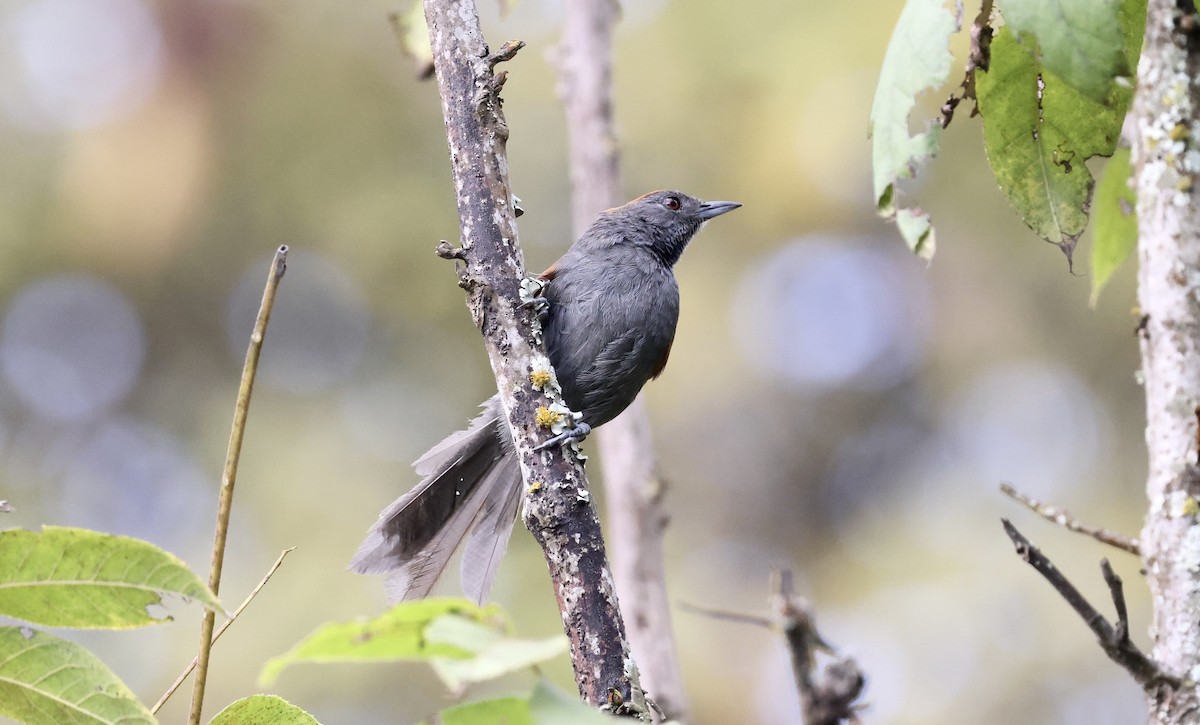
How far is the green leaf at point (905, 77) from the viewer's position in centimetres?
163

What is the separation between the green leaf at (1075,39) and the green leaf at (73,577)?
1.38 metres

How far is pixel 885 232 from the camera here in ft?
33.3

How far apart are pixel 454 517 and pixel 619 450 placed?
128 cm

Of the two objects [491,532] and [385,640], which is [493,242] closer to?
[385,640]

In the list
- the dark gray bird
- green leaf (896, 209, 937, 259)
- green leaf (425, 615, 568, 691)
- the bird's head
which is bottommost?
green leaf (425, 615, 568, 691)

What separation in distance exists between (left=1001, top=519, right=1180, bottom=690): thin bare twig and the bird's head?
3.02 metres

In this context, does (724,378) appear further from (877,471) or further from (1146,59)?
(1146,59)

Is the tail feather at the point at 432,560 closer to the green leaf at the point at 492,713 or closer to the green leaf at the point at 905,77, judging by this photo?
the green leaf at the point at 905,77

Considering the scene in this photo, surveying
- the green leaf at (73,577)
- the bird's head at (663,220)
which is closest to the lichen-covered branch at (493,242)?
the green leaf at (73,577)

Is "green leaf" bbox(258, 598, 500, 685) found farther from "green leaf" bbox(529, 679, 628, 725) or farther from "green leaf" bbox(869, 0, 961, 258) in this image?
"green leaf" bbox(869, 0, 961, 258)

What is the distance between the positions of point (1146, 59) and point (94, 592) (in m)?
2.21

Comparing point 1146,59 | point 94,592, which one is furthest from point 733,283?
point 94,592

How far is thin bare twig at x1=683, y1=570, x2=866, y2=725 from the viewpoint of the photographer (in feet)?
3.01

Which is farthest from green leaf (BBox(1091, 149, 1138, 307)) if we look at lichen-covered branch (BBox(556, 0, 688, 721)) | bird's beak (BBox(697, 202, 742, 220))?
bird's beak (BBox(697, 202, 742, 220))
